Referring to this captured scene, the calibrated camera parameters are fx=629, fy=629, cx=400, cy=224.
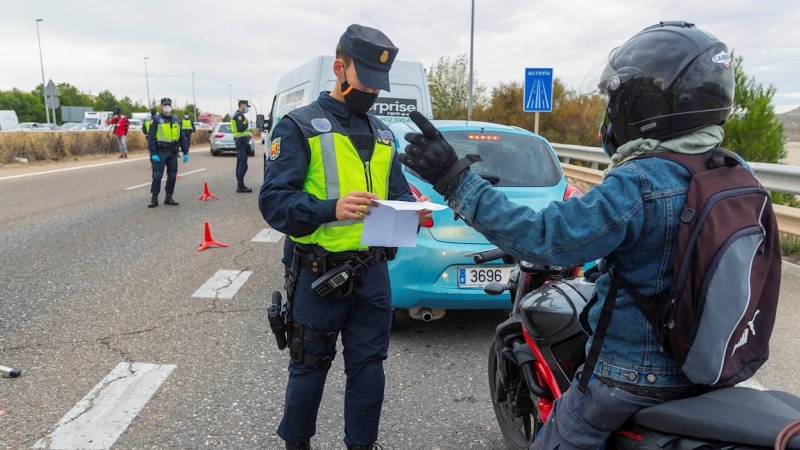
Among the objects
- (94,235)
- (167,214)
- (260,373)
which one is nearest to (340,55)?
(260,373)

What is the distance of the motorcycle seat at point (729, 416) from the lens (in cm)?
142

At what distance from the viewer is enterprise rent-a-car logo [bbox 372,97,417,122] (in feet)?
33.7

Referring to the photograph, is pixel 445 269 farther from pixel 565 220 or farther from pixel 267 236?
pixel 267 236

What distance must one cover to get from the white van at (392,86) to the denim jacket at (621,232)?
27.4 feet

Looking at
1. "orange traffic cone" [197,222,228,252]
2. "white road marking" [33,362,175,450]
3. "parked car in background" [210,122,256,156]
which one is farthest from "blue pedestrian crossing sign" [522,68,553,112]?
"parked car in background" [210,122,256,156]

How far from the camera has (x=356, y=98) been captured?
102 inches

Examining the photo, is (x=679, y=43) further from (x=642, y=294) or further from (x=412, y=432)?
(x=412, y=432)

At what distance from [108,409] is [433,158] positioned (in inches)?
106

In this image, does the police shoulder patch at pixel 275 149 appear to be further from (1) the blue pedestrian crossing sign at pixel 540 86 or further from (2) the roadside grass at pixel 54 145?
(2) the roadside grass at pixel 54 145

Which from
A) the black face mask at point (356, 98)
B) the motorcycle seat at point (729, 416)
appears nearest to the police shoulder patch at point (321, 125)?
the black face mask at point (356, 98)

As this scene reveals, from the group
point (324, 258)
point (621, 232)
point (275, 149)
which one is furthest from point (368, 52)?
point (621, 232)

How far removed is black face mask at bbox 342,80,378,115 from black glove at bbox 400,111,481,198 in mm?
1000

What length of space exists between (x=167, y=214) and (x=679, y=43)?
9.89 meters

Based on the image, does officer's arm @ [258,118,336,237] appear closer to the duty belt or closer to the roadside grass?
the duty belt
